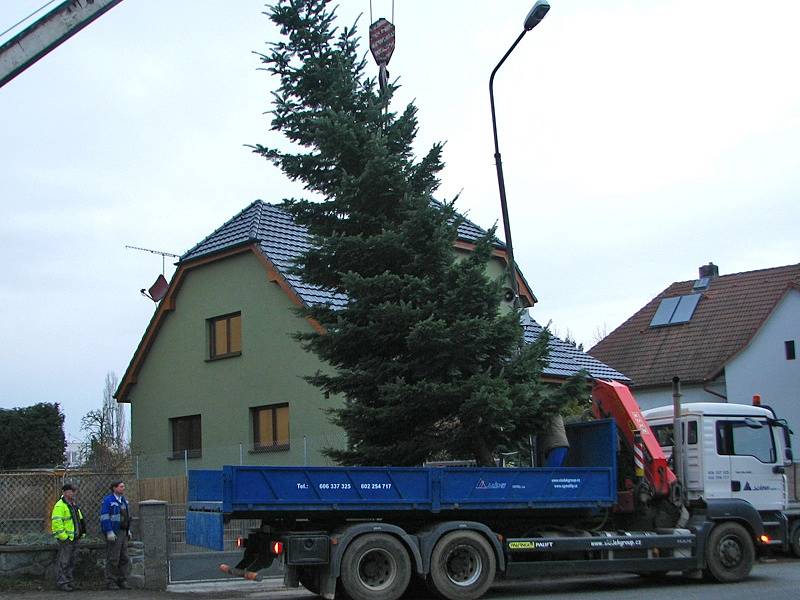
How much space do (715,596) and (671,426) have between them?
3412mm

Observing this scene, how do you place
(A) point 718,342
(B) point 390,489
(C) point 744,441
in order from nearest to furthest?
(B) point 390,489
(C) point 744,441
(A) point 718,342

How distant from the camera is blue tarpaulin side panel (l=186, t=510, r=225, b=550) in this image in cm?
1312

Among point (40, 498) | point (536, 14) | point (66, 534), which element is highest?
point (536, 14)

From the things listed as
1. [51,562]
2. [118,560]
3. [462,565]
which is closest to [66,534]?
[51,562]

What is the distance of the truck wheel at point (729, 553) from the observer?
14961mm

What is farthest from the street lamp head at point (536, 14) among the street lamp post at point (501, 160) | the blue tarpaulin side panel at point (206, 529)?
the blue tarpaulin side panel at point (206, 529)

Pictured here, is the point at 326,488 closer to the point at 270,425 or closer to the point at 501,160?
the point at 501,160

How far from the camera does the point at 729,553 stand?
15.1 meters

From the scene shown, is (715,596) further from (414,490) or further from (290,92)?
(290,92)

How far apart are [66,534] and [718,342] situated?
27.3 m

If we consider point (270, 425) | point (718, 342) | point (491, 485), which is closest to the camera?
point (491, 485)

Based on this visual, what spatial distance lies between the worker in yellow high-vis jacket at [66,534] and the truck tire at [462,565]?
5451 mm

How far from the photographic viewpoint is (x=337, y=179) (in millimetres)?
16578

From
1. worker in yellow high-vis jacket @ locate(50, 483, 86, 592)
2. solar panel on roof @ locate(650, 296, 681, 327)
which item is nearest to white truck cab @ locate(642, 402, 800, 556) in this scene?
worker in yellow high-vis jacket @ locate(50, 483, 86, 592)
